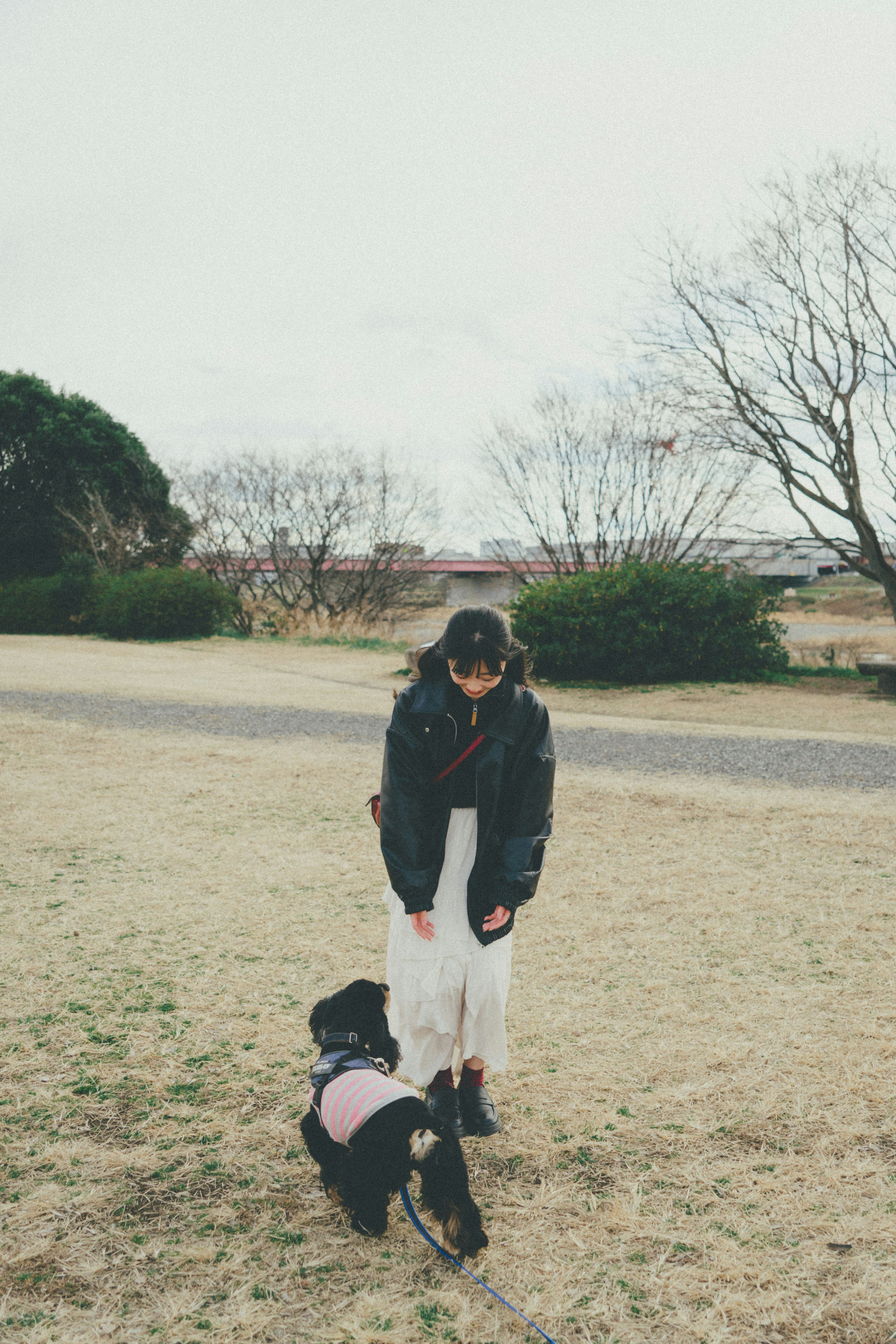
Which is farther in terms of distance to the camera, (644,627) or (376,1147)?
(644,627)

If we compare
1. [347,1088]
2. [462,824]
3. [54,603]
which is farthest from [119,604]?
[347,1088]

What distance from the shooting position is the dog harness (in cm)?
177

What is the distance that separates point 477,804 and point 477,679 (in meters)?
0.31

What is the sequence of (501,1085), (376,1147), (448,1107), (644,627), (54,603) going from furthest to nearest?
1. (54,603)
2. (644,627)
3. (501,1085)
4. (448,1107)
5. (376,1147)

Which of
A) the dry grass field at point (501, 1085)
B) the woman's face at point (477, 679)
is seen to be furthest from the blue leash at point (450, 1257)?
the woman's face at point (477, 679)

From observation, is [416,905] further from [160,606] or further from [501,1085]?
[160,606]

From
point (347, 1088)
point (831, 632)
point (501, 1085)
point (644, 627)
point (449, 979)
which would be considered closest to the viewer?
point (347, 1088)

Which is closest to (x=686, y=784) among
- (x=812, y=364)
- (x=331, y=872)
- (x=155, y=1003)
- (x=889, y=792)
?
(x=889, y=792)

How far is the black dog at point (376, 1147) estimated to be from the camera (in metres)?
1.74

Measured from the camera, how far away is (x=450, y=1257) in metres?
1.83

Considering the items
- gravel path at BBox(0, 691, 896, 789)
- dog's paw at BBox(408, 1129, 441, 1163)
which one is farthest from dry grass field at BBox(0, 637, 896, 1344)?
gravel path at BBox(0, 691, 896, 789)

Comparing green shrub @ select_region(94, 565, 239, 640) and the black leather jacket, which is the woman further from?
green shrub @ select_region(94, 565, 239, 640)

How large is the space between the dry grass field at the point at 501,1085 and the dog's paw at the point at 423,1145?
269 mm

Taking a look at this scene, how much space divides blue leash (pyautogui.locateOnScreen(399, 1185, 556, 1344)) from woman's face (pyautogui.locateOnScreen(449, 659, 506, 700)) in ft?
3.58
